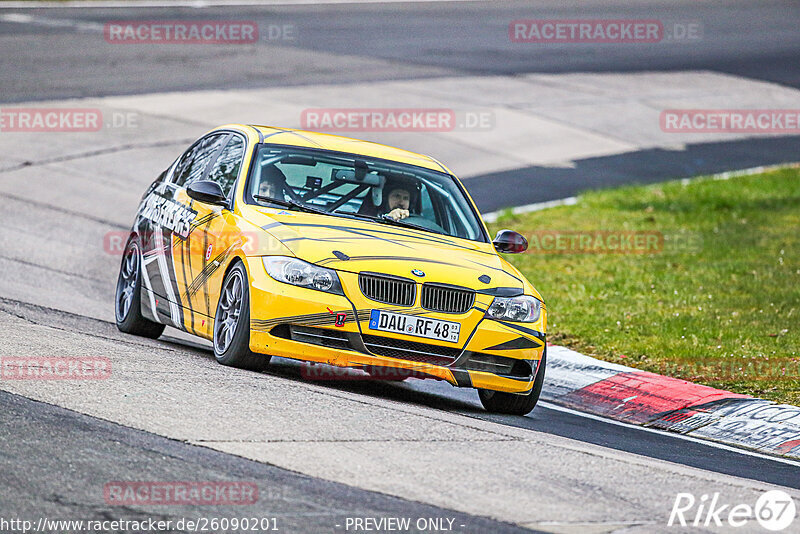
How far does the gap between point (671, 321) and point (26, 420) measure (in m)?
7.10

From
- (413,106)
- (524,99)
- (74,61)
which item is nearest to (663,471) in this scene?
(413,106)

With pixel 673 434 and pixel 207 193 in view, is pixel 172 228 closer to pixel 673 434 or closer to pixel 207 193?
pixel 207 193

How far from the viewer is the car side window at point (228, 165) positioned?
9.73 m

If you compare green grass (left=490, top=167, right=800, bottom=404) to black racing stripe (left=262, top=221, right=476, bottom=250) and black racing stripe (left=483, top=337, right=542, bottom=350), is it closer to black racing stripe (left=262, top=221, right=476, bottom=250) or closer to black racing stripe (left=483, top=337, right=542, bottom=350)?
black racing stripe (left=483, top=337, right=542, bottom=350)

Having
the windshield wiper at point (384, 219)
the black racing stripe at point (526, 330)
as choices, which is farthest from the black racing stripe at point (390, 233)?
the black racing stripe at point (526, 330)

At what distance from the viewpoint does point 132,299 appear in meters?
10.6

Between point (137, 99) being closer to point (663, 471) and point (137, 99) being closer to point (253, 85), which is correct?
point (253, 85)
